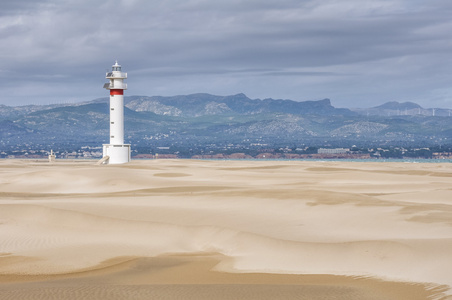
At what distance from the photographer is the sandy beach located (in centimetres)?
1410

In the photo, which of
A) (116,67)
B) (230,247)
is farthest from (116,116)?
(230,247)

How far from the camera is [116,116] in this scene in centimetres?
6366

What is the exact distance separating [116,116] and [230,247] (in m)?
46.7

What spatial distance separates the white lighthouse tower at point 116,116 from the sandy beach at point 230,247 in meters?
35.2

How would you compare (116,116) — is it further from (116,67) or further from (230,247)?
(230,247)

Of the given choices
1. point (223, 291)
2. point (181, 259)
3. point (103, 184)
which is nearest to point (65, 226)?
point (181, 259)

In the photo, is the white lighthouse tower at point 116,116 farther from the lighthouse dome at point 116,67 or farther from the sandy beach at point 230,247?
the sandy beach at point 230,247

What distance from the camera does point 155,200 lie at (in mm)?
27859

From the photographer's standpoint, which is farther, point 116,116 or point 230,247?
point 116,116

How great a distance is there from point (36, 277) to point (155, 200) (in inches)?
496

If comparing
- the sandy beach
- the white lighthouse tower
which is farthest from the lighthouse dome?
the sandy beach

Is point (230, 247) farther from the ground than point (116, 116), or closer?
closer

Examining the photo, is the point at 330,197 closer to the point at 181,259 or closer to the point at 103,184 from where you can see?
the point at 181,259

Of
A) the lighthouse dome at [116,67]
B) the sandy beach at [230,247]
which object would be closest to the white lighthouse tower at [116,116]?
the lighthouse dome at [116,67]
